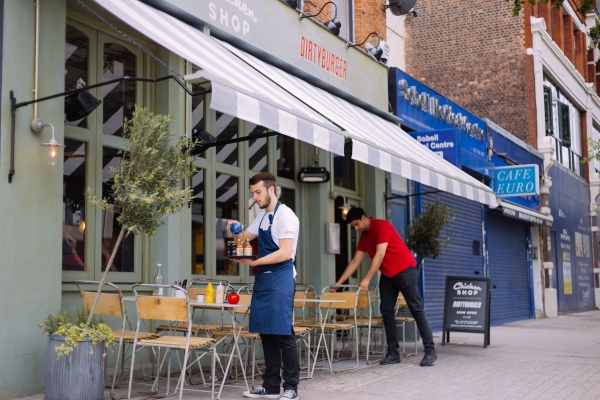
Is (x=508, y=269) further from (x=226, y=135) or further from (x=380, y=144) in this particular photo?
(x=380, y=144)

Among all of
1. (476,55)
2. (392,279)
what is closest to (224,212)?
(392,279)

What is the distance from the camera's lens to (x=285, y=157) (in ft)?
37.3

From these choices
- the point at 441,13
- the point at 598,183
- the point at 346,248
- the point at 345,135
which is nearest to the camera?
the point at 345,135

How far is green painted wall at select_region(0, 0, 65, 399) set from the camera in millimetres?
6137

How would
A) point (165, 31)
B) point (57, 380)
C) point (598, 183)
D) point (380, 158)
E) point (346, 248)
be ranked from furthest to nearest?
point (598, 183) → point (346, 248) → point (380, 158) → point (165, 31) → point (57, 380)

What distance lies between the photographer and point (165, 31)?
6.75m

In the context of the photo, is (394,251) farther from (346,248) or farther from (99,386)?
(99,386)

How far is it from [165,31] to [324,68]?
4953 millimetres

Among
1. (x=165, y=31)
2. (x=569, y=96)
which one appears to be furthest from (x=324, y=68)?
(x=569, y=96)

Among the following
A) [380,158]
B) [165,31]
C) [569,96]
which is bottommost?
[380,158]

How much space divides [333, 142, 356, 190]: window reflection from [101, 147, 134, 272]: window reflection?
5.05 m

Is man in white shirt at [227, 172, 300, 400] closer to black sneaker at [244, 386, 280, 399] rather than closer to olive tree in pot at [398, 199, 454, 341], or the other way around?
black sneaker at [244, 386, 280, 399]

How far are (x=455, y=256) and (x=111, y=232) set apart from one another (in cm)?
1025

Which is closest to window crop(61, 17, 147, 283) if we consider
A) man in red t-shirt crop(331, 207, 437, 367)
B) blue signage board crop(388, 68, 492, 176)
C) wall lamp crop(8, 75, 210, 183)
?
wall lamp crop(8, 75, 210, 183)
